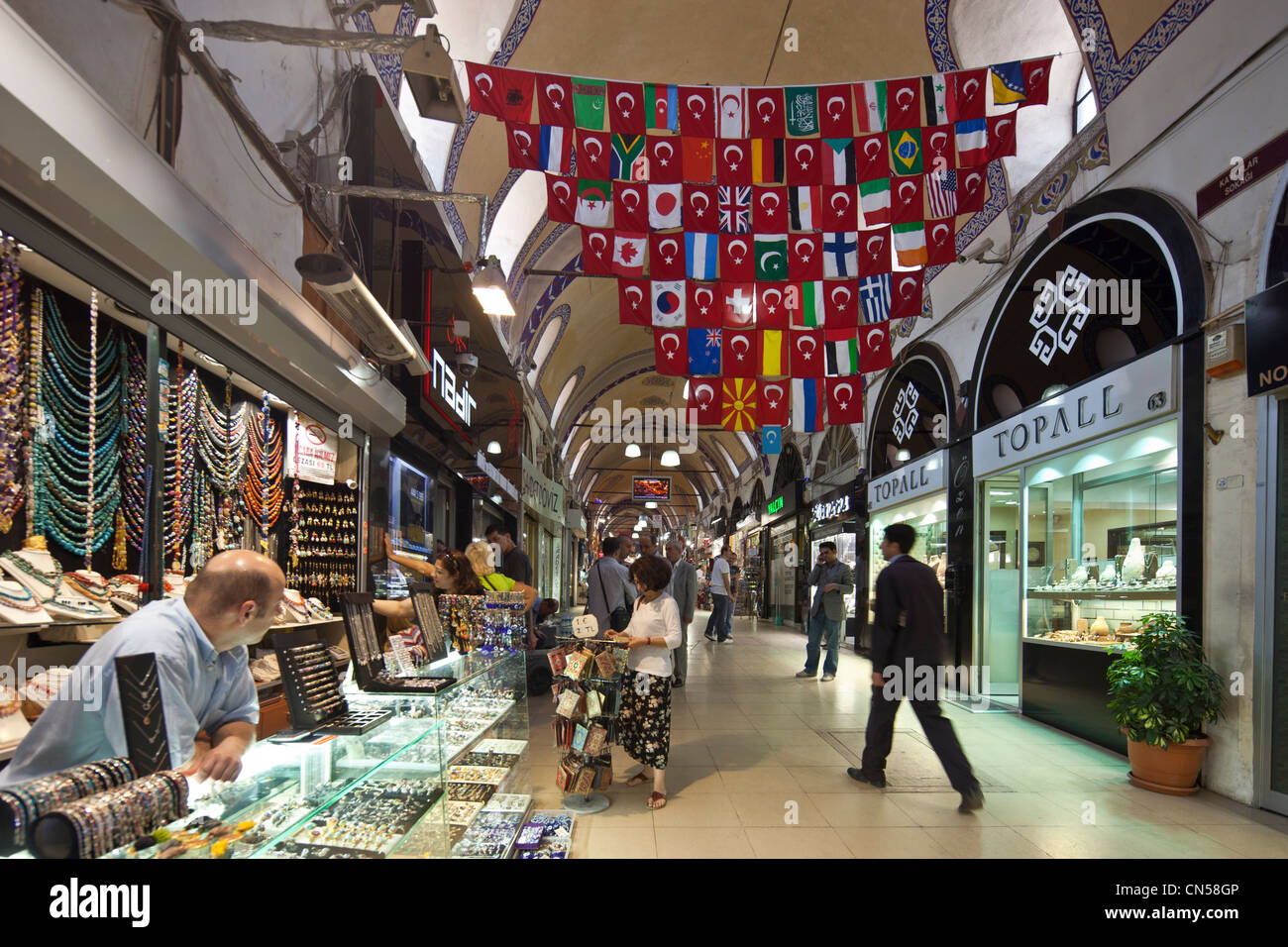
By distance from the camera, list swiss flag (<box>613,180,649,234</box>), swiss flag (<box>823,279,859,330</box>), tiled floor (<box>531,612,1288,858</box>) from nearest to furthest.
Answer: tiled floor (<box>531,612,1288,858</box>) → swiss flag (<box>613,180,649,234</box>) → swiss flag (<box>823,279,859,330</box>)

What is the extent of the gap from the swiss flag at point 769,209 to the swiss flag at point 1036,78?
6.64 feet

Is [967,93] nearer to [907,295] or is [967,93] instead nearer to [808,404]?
[907,295]

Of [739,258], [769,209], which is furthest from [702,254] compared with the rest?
[769,209]

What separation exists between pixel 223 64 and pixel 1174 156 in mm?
5838

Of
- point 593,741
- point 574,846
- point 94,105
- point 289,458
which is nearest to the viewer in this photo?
point 94,105

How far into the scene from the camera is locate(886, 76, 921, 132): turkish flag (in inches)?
221

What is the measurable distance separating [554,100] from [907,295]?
3.97 m

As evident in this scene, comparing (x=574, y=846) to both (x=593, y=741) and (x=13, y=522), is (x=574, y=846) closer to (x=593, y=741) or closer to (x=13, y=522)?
(x=593, y=741)

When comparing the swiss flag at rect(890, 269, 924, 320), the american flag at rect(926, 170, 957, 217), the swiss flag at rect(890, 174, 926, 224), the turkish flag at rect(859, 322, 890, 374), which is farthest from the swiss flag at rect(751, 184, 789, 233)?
the turkish flag at rect(859, 322, 890, 374)

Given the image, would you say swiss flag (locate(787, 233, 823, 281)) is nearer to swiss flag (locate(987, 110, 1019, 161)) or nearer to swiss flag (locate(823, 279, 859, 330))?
swiss flag (locate(823, 279, 859, 330))

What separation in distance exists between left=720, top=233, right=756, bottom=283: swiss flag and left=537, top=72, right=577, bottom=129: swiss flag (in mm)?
1992

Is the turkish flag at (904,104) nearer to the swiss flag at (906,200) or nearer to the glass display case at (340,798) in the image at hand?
the swiss flag at (906,200)

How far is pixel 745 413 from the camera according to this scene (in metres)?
8.41
